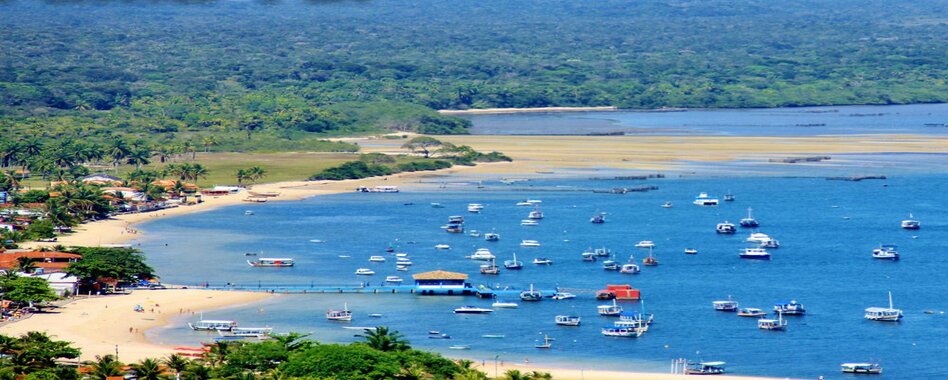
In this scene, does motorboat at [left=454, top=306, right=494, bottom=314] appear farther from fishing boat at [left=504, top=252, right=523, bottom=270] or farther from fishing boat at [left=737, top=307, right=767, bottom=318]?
fishing boat at [left=504, top=252, right=523, bottom=270]

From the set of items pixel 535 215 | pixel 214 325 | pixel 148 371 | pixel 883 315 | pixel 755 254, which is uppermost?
pixel 535 215

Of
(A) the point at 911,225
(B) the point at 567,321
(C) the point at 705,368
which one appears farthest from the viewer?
(A) the point at 911,225

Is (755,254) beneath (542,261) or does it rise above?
above

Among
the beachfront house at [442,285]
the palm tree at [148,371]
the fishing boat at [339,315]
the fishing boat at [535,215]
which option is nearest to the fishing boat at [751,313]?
the beachfront house at [442,285]

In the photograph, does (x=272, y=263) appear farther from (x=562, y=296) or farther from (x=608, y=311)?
(x=608, y=311)

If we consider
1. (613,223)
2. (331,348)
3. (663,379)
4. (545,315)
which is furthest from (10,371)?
(613,223)

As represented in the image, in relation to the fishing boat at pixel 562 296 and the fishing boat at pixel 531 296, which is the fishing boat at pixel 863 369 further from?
the fishing boat at pixel 531 296

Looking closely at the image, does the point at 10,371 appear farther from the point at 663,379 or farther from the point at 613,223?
the point at 613,223

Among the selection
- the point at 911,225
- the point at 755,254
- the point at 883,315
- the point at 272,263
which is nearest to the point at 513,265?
the point at 272,263

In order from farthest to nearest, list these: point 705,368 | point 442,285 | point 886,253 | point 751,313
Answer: point 886,253 → point 442,285 → point 751,313 → point 705,368
